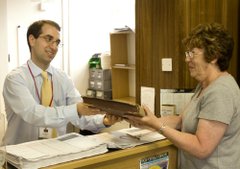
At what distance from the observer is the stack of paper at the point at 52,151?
1.18m

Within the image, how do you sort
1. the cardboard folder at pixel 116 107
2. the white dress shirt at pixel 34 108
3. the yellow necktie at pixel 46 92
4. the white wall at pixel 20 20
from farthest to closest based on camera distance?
the white wall at pixel 20 20 → the yellow necktie at pixel 46 92 → the white dress shirt at pixel 34 108 → the cardboard folder at pixel 116 107

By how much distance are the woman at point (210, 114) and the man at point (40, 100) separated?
351 mm

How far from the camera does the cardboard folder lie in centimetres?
133

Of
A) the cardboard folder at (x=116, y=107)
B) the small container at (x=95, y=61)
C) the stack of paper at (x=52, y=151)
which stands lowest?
the stack of paper at (x=52, y=151)

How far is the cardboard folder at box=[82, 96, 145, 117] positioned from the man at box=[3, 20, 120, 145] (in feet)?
0.39

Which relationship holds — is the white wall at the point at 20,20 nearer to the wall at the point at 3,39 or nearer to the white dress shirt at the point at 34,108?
the wall at the point at 3,39

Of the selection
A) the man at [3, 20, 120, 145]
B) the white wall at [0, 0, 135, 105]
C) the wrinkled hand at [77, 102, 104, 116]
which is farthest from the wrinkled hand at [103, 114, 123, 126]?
the white wall at [0, 0, 135, 105]

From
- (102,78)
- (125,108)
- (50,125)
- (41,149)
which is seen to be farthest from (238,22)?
(102,78)

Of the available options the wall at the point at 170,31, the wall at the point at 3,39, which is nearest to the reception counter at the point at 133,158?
the wall at the point at 170,31

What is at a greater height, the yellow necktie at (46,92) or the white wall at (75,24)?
the white wall at (75,24)

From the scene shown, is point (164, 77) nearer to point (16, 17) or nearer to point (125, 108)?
point (125, 108)

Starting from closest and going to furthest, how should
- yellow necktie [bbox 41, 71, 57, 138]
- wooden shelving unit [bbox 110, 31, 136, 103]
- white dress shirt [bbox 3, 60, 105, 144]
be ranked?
white dress shirt [bbox 3, 60, 105, 144], yellow necktie [bbox 41, 71, 57, 138], wooden shelving unit [bbox 110, 31, 136, 103]

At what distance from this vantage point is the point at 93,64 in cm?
438

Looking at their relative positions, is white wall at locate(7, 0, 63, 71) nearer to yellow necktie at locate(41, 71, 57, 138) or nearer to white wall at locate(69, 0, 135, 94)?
white wall at locate(69, 0, 135, 94)
